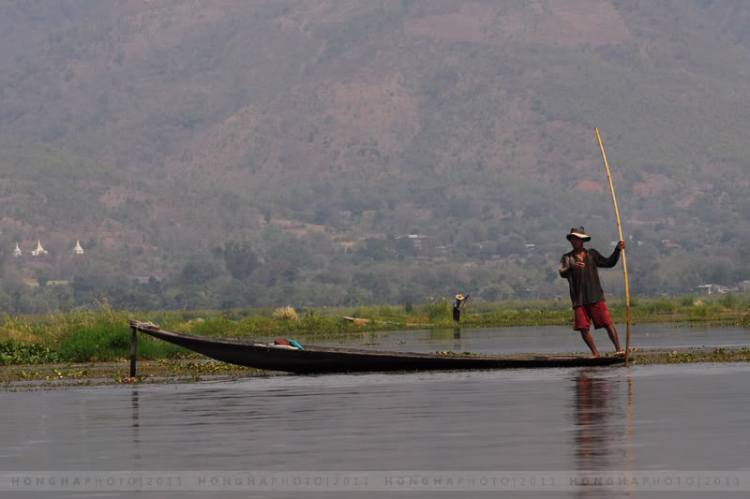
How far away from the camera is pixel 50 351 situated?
3559cm

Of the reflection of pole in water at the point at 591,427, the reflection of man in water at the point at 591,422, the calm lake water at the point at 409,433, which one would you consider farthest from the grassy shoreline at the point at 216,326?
the reflection of pole in water at the point at 591,427

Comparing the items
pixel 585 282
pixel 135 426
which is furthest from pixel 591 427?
pixel 585 282

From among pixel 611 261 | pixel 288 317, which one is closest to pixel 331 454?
pixel 611 261

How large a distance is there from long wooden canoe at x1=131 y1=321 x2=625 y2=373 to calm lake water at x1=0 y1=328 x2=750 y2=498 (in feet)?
3.53

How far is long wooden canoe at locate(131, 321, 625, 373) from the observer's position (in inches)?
1024

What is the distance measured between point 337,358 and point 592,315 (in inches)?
163

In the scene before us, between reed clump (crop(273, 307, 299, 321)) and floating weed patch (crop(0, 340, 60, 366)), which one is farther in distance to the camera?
reed clump (crop(273, 307, 299, 321))

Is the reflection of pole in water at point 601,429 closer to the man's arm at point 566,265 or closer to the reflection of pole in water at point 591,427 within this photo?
the reflection of pole in water at point 591,427

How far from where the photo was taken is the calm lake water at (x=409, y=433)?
13117 millimetres

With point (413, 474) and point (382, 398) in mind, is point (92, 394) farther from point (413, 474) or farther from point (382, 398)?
point (413, 474)

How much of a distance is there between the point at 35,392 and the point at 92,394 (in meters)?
1.60

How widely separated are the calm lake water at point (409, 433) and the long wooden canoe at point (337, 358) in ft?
3.53

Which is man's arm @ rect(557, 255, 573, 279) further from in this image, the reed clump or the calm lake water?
the reed clump

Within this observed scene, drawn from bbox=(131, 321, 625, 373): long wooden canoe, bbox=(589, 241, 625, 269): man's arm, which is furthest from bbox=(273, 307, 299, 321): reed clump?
bbox=(589, 241, 625, 269): man's arm
